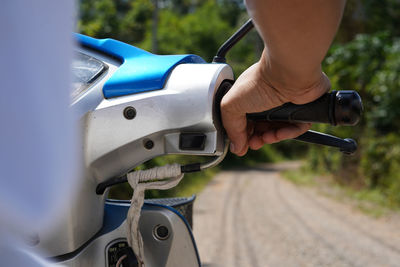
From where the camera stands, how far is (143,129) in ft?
3.00

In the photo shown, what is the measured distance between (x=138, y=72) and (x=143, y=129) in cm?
12

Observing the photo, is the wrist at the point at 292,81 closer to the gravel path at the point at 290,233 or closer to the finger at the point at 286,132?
the finger at the point at 286,132

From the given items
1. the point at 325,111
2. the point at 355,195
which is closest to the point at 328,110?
the point at 325,111

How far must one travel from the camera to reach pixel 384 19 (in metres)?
13.9

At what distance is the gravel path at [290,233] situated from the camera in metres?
5.42

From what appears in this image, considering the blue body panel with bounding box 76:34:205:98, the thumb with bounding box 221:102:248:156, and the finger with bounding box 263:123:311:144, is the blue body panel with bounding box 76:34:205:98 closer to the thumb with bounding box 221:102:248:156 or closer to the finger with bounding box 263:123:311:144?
the thumb with bounding box 221:102:248:156

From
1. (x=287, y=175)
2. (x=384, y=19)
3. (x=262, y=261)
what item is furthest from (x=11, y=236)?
(x=287, y=175)

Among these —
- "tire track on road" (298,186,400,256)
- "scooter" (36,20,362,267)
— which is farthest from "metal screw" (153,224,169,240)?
"tire track on road" (298,186,400,256)

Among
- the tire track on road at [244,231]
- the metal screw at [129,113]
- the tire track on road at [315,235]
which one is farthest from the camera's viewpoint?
the tire track on road at [244,231]

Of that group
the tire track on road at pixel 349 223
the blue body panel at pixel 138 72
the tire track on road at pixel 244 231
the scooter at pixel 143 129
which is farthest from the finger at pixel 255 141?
the tire track on road at pixel 349 223

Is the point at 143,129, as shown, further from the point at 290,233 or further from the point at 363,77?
the point at 363,77

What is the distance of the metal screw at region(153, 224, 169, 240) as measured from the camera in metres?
1.01

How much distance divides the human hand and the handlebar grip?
0.06 feet

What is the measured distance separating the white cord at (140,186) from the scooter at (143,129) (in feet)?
0.09
